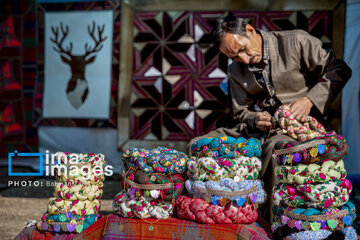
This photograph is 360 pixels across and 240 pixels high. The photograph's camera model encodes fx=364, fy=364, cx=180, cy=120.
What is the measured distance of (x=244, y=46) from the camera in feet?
8.06

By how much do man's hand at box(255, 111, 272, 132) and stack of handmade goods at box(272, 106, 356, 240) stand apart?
0.63m

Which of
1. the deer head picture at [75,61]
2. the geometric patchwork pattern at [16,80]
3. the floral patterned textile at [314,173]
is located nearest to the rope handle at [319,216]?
the floral patterned textile at [314,173]

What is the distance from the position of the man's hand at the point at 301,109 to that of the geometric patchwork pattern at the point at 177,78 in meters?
1.84

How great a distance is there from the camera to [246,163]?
1800 millimetres

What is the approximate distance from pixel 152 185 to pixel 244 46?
3.88 ft

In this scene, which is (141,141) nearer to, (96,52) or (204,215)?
(96,52)

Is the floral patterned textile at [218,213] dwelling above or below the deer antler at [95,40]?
below

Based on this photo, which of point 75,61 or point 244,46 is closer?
point 244,46

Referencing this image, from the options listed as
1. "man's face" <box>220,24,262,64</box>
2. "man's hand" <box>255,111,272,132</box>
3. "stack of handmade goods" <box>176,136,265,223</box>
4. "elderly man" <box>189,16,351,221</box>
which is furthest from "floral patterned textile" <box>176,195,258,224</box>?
"man's face" <box>220,24,262,64</box>

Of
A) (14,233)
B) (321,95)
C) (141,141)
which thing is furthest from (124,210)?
(141,141)

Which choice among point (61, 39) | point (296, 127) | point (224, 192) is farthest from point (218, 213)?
point (61, 39)

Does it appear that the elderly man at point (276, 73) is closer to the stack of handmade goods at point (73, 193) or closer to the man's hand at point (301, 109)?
the man's hand at point (301, 109)

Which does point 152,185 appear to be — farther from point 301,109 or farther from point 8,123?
point 8,123

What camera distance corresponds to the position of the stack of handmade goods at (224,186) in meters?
1.76
